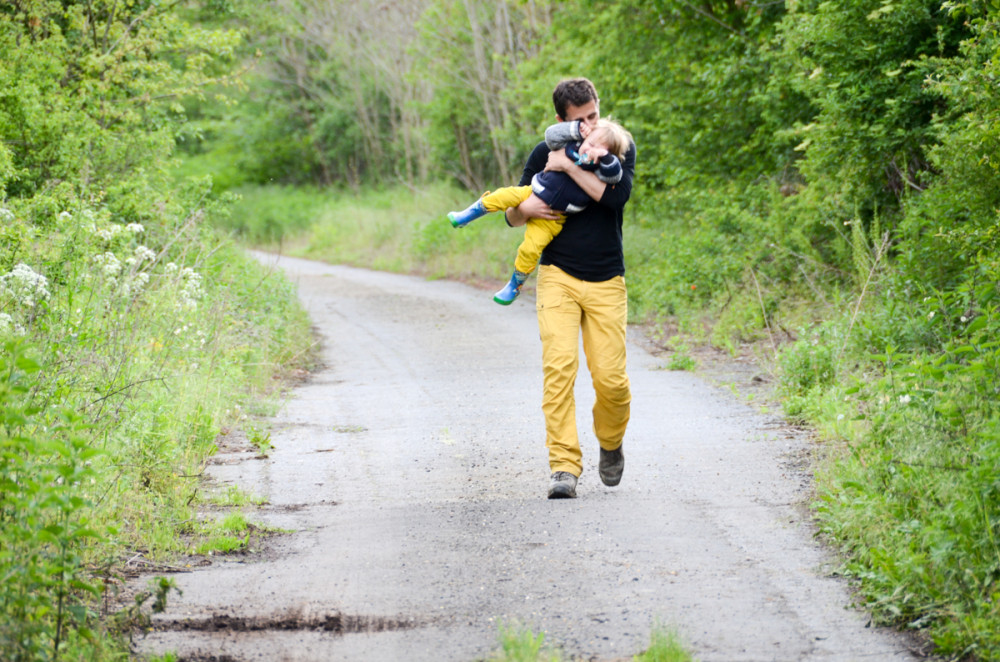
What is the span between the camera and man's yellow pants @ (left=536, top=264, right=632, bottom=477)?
6.21 metres

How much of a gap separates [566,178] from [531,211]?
0.27 metres

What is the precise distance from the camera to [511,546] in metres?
5.40

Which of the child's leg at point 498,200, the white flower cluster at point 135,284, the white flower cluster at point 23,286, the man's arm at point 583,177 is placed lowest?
the white flower cluster at point 135,284

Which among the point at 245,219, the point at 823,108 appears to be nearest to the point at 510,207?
the point at 823,108

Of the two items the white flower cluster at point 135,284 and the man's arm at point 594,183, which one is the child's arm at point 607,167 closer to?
the man's arm at point 594,183

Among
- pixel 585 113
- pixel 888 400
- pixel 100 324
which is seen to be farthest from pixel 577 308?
pixel 100 324

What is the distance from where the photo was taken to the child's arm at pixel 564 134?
6.06 m

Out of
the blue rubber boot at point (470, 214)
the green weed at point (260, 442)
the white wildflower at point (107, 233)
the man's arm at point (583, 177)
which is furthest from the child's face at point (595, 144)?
the white wildflower at point (107, 233)

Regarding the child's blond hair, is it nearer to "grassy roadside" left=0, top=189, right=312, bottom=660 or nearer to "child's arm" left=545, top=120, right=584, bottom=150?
"child's arm" left=545, top=120, right=584, bottom=150

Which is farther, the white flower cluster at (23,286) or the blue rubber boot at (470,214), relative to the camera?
the white flower cluster at (23,286)

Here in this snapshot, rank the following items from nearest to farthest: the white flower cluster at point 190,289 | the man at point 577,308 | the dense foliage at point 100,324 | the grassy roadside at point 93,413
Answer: the grassy roadside at point 93,413, the dense foliage at point 100,324, the man at point 577,308, the white flower cluster at point 190,289

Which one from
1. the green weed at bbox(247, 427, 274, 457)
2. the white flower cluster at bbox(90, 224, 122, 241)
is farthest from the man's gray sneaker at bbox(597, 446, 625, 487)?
A: the white flower cluster at bbox(90, 224, 122, 241)

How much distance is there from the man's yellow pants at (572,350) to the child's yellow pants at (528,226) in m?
0.14

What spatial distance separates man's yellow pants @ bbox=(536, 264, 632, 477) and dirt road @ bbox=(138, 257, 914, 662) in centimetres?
41
